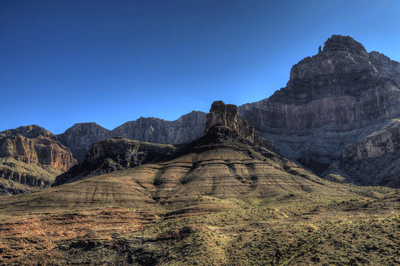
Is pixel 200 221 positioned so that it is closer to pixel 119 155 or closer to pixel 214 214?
pixel 214 214

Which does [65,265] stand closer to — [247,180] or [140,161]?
[247,180]

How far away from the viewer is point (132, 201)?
74.1 metres

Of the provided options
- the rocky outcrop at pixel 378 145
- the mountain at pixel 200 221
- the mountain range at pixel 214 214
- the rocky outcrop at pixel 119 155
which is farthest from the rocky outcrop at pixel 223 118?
the rocky outcrop at pixel 378 145

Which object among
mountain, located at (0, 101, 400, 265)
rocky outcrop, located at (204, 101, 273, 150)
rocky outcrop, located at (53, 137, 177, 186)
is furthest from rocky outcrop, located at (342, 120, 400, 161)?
rocky outcrop, located at (53, 137, 177, 186)

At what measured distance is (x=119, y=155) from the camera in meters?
161

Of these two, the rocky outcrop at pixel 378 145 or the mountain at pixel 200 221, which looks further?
the rocky outcrop at pixel 378 145

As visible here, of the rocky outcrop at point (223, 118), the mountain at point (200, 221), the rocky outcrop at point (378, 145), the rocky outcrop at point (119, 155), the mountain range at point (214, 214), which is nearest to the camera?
the mountain at point (200, 221)

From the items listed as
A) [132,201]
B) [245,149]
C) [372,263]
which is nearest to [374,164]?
[245,149]

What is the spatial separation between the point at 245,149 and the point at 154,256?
8645 cm

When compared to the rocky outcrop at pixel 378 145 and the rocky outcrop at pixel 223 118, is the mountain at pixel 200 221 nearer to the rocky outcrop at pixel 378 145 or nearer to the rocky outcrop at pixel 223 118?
the rocky outcrop at pixel 223 118

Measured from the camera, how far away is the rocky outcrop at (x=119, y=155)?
15600 centimetres

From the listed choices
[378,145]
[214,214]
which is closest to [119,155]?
[214,214]

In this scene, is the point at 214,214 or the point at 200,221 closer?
the point at 200,221

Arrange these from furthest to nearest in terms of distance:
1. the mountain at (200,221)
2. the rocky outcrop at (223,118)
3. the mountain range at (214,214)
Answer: the rocky outcrop at (223,118), the mountain range at (214,214), the mountain at (200,221)
